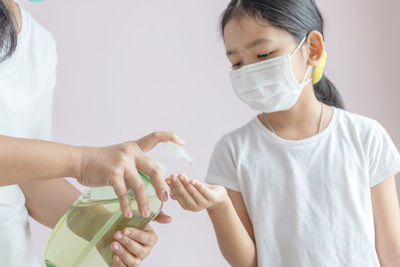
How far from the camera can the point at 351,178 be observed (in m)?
1.06

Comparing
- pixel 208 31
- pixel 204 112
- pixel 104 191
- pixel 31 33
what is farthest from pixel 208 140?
pixel 104 191

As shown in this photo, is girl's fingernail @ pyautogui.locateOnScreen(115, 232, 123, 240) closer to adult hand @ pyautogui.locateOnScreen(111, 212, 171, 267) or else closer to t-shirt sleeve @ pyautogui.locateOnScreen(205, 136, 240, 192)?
adult hand @ pyautogui.locateOnScreen(111, 212, 171, 267)

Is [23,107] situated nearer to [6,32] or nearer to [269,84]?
[6,32]

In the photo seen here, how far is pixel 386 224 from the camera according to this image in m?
1.07

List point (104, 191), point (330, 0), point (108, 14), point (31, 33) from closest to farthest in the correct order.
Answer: point (104, 191), point (31, 33), point (108, 14), point (330, 0)

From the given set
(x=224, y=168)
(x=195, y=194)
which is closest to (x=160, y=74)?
(x=224, y=168)

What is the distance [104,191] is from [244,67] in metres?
0.42

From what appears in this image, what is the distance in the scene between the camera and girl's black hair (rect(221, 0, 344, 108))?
1.03 metres

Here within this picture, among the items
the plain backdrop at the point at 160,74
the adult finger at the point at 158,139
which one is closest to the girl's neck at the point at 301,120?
the adult finger at the point at 158,139

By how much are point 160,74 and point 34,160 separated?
988 mm

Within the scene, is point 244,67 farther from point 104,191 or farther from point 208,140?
point 208,140

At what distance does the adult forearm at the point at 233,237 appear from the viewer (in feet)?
3.14

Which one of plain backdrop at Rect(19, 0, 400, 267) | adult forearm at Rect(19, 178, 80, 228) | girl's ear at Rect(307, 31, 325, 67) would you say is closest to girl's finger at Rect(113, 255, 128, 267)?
adult forearm at Rect(19, 178, 80, 228)

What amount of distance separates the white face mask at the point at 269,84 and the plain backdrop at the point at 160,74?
1.77 ft
